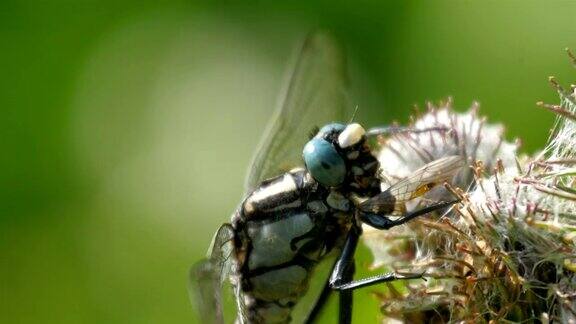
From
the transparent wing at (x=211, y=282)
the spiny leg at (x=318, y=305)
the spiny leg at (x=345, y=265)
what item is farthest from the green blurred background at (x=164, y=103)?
the transparent wing at (x=211, y=282)

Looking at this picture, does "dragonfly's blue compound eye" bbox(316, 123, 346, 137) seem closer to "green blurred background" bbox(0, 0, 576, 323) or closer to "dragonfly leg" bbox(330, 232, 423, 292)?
"dragonfly leg" bbox(330, 232, 423, 292)

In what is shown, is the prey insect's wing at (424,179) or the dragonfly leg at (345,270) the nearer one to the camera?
the prey insect's wing at (424,179)

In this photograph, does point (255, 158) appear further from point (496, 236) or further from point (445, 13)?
point (445, 13)

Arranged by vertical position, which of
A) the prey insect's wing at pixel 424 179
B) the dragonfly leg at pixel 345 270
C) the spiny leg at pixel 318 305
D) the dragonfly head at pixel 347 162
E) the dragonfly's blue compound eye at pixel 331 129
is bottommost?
the spiny leg at pixel 318 305

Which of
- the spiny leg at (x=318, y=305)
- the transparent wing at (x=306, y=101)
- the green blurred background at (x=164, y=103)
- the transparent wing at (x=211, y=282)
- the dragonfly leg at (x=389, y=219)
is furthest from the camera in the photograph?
the green blurred background at (x=164, y=103)

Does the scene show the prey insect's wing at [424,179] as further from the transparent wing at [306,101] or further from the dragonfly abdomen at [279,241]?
the transparent wing at [306,101]

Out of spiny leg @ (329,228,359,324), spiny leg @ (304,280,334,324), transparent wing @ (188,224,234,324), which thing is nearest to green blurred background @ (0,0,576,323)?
spiny leg @ (304,280,334,324)

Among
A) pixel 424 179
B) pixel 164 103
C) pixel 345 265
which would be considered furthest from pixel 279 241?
pixel 164 103
